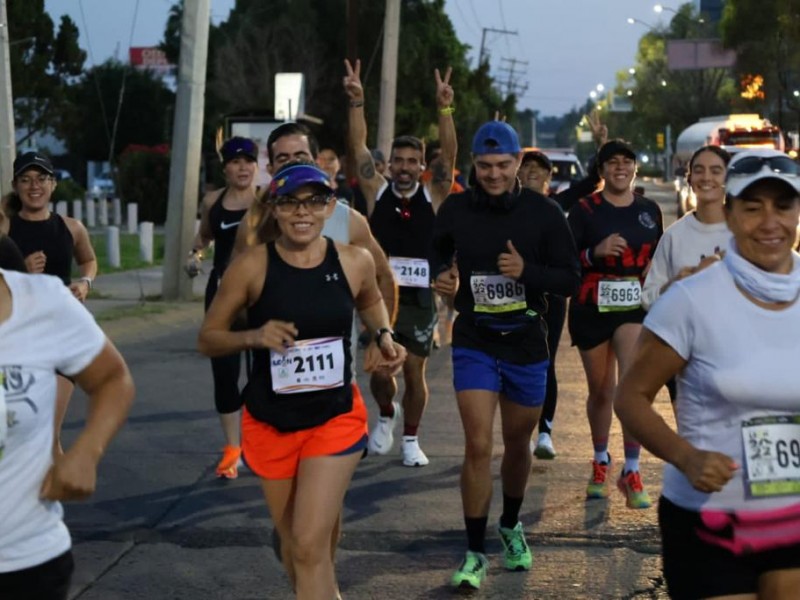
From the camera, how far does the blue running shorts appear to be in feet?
21.6

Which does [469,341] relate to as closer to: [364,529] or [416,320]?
[364,529]

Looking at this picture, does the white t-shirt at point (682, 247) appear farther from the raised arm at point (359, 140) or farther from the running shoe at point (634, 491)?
the raised arm at point (359, 140)

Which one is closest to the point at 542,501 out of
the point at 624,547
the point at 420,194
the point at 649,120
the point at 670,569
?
the point at 624,547

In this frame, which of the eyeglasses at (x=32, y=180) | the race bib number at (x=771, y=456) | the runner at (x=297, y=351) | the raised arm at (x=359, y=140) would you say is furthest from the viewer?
the raised arm at (x=359, y=140)

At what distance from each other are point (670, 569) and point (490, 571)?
9.60 ft

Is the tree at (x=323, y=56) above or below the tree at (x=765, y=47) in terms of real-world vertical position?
below

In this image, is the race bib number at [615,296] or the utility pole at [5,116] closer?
the race bib number at [615,296]

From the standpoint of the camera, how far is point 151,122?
6538cm

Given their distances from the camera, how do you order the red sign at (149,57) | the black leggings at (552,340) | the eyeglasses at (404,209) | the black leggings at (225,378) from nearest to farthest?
the black leggings at (225,378), the black leggings at (552,340), the eyeglasses at (404,209), the red sign at (149,57)

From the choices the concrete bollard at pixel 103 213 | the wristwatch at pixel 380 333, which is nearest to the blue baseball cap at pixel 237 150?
the wristwatch at pixel 380 333

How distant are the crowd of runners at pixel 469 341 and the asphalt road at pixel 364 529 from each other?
20cm

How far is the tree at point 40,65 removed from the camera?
39.8 m

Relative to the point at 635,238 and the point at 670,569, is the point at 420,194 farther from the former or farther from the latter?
the point at 670,569

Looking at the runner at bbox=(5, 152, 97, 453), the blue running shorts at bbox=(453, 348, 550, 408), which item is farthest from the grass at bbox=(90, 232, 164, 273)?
the blue running shorts at bbox=(453, 348, 550, 408)
